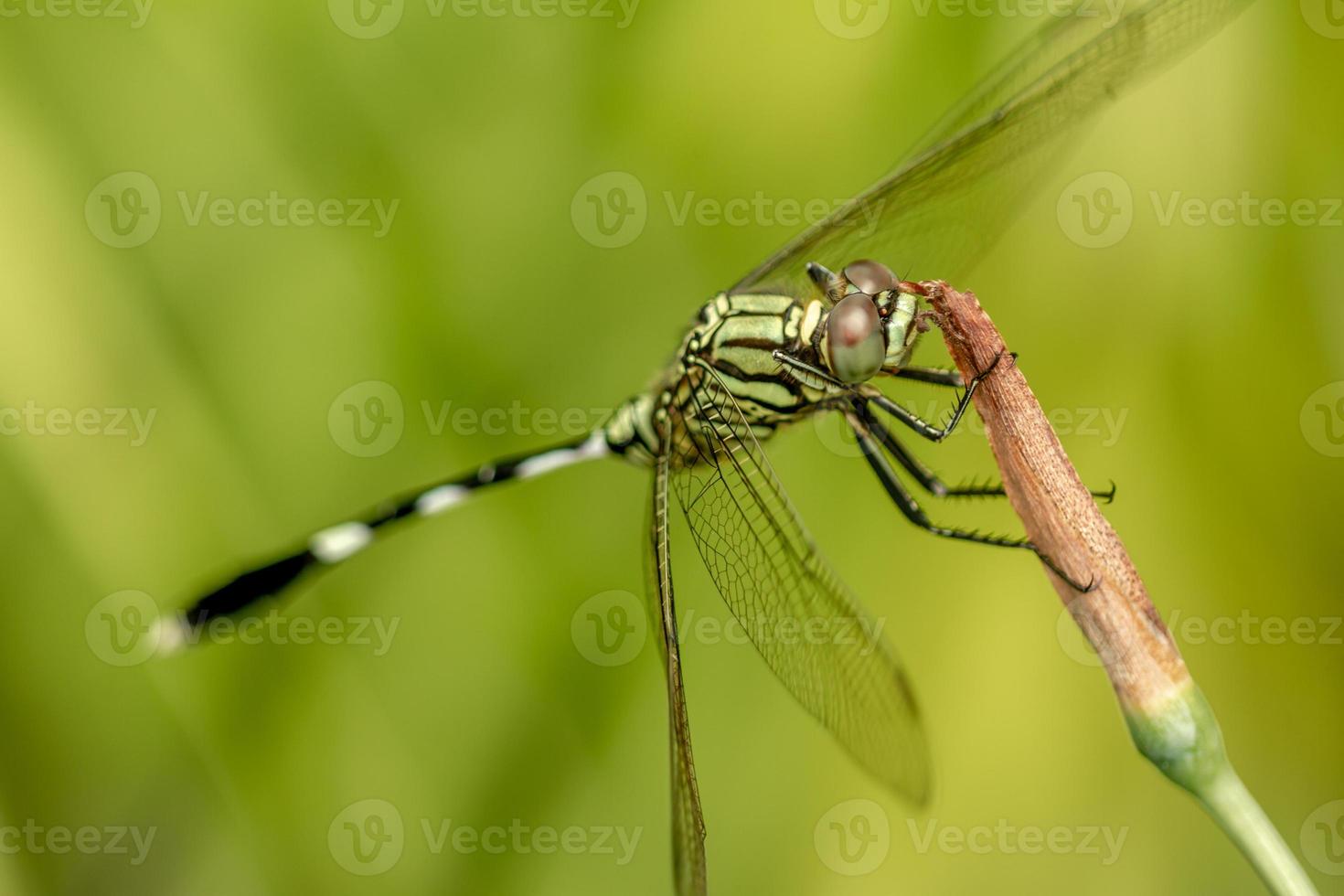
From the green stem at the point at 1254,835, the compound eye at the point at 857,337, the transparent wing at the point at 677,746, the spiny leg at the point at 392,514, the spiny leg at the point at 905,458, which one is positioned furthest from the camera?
the spiny leg at the point at 392,514

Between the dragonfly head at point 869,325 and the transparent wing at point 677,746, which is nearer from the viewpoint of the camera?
the transparent wing at point 677,746

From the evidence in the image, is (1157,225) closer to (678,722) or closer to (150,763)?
(678,722)

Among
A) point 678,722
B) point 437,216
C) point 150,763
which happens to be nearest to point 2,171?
point 437,216

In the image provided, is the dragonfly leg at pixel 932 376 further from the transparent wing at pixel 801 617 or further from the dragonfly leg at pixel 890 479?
the transparent wing at pixel 801 617

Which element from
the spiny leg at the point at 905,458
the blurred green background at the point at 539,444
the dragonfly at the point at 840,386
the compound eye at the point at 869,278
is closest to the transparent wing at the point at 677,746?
the dragonfly at the point at 840,386

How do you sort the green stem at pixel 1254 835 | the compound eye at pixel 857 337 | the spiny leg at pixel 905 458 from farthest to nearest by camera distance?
1. the spiny leg at pixel 905 458
2. the compound eye at pixel 857 337
3. the green stem at pixel 1254 835

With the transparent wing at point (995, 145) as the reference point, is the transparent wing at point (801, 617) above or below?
below

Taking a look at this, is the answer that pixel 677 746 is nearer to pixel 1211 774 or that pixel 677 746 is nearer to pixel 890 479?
pixel 890 479
